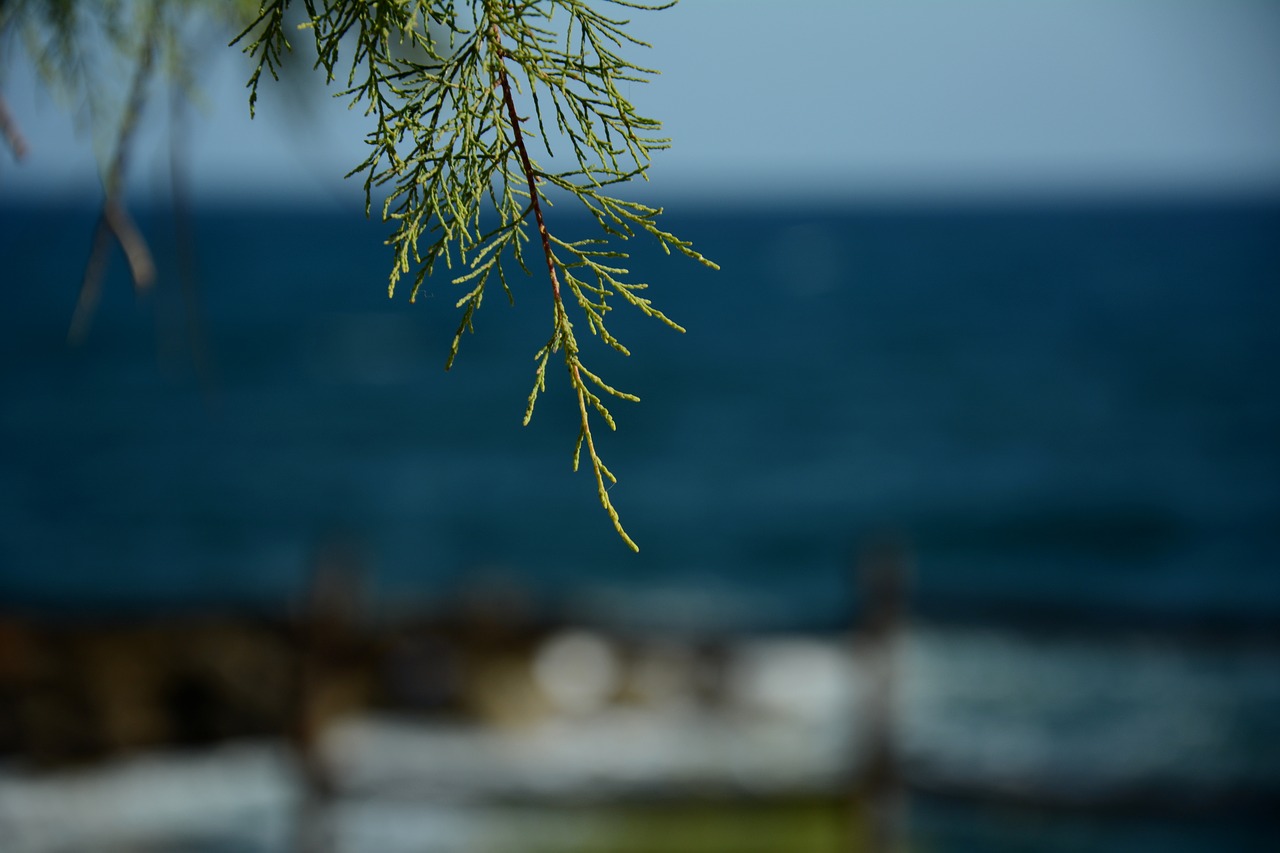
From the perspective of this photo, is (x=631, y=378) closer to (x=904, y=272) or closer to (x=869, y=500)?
(x=869, y=500)

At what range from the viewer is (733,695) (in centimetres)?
837

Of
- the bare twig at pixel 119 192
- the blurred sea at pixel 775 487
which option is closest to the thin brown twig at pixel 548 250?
the blurred sea at pixel 775 487

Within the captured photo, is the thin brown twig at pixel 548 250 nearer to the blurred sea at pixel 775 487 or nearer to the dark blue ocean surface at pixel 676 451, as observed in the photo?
the blurred sea at pixel 775 487

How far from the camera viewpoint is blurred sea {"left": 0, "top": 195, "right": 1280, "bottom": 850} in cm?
743

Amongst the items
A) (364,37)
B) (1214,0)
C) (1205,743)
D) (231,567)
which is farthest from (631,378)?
(1214,0)

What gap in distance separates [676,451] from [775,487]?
3126mm

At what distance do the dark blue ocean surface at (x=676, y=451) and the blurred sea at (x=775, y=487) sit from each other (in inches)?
3.0

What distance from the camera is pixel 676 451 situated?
1988 cm

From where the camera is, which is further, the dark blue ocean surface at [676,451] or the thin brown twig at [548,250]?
the dark blue ocean surface at [676,451]

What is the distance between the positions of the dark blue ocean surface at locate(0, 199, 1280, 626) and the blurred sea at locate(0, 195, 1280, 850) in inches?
3.0

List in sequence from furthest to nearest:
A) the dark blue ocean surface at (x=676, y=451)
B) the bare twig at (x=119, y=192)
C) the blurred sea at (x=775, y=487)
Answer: the dark blue ocean surface at (x=676, y=451), the blurred sea at (x=775, y=487), the bare twig at (x=119, y=192)

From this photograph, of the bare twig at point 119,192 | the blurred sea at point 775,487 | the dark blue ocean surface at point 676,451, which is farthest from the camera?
the dark blue ocean surface at point 676,451

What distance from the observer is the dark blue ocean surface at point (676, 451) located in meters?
12.8

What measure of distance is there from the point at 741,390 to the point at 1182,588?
46.6 feet
